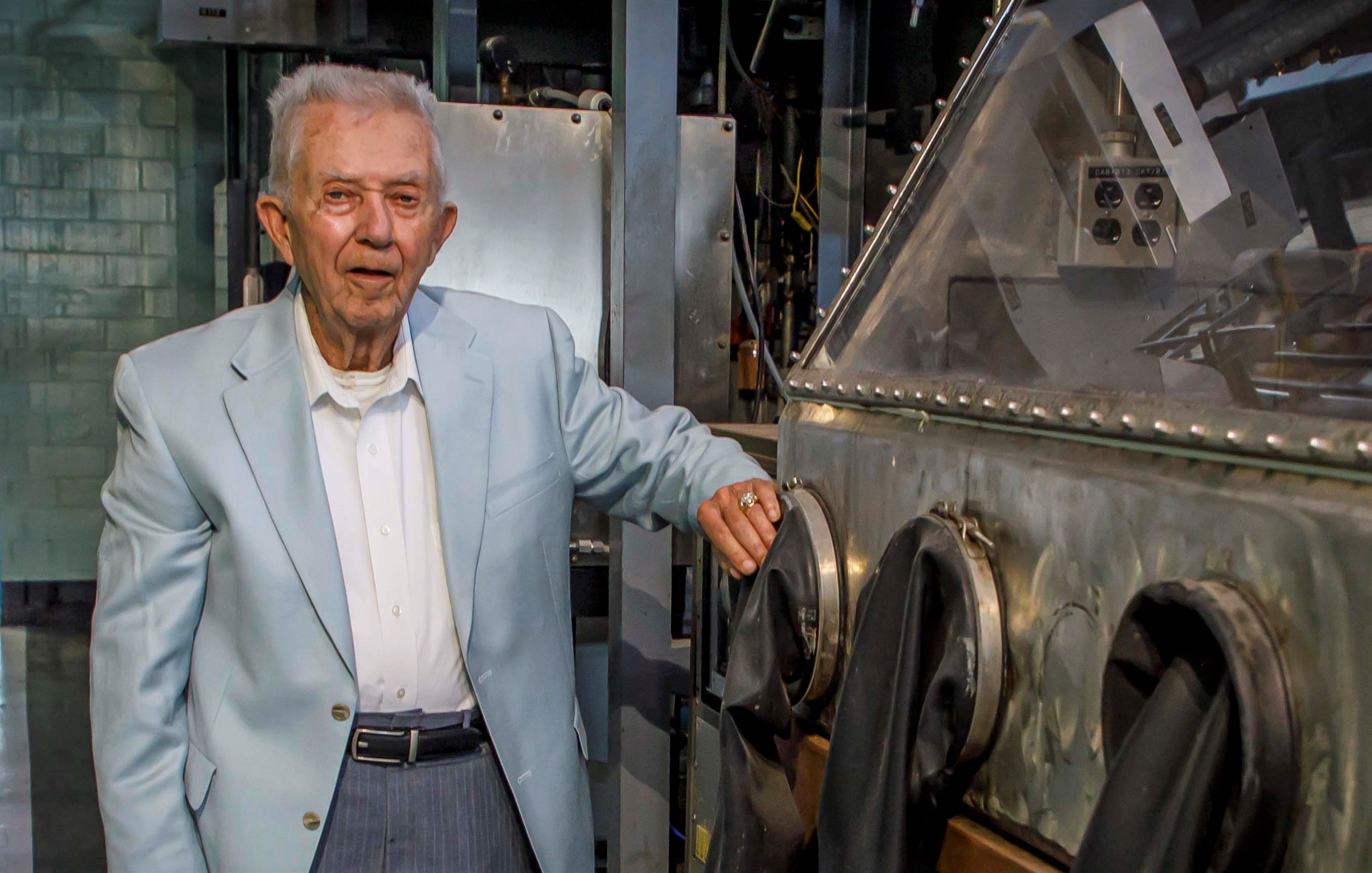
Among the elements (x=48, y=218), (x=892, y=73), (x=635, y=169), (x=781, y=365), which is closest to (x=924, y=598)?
(x=635, y=169)

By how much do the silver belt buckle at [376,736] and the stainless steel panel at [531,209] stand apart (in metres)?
1.19

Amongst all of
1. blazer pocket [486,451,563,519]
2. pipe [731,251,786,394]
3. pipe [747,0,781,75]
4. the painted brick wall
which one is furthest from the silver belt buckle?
the painted brick wall

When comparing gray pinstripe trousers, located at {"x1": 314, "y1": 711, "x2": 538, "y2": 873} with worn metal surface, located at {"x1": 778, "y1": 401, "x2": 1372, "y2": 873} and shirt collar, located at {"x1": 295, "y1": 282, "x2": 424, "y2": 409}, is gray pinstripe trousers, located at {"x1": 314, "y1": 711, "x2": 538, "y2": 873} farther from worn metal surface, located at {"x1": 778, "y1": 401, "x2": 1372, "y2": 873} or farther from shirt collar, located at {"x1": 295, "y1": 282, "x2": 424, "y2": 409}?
worn metal surface, located at {"x1": 778, "y1": 401, "x2": 1372, "y2": 873}

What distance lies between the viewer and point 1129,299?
3.51 feet

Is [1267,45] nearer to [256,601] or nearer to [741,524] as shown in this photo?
[741,524]

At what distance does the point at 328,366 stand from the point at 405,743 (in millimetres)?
499

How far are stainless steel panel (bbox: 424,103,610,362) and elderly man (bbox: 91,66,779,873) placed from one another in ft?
3.15

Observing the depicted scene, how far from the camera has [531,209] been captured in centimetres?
261

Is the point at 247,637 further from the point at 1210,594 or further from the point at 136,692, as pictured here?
the point at 1210,594

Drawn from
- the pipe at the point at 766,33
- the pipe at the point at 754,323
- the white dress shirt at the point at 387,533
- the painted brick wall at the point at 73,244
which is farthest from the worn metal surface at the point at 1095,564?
the painted brick wall at the point at 73,244

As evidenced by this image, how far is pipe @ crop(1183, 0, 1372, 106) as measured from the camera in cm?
98

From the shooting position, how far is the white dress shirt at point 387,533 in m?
1.55

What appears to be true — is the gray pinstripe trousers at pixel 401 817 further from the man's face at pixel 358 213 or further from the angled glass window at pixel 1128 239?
the angled glass window at pixel 1128 239

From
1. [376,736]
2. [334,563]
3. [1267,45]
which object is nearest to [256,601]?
[334,563]
